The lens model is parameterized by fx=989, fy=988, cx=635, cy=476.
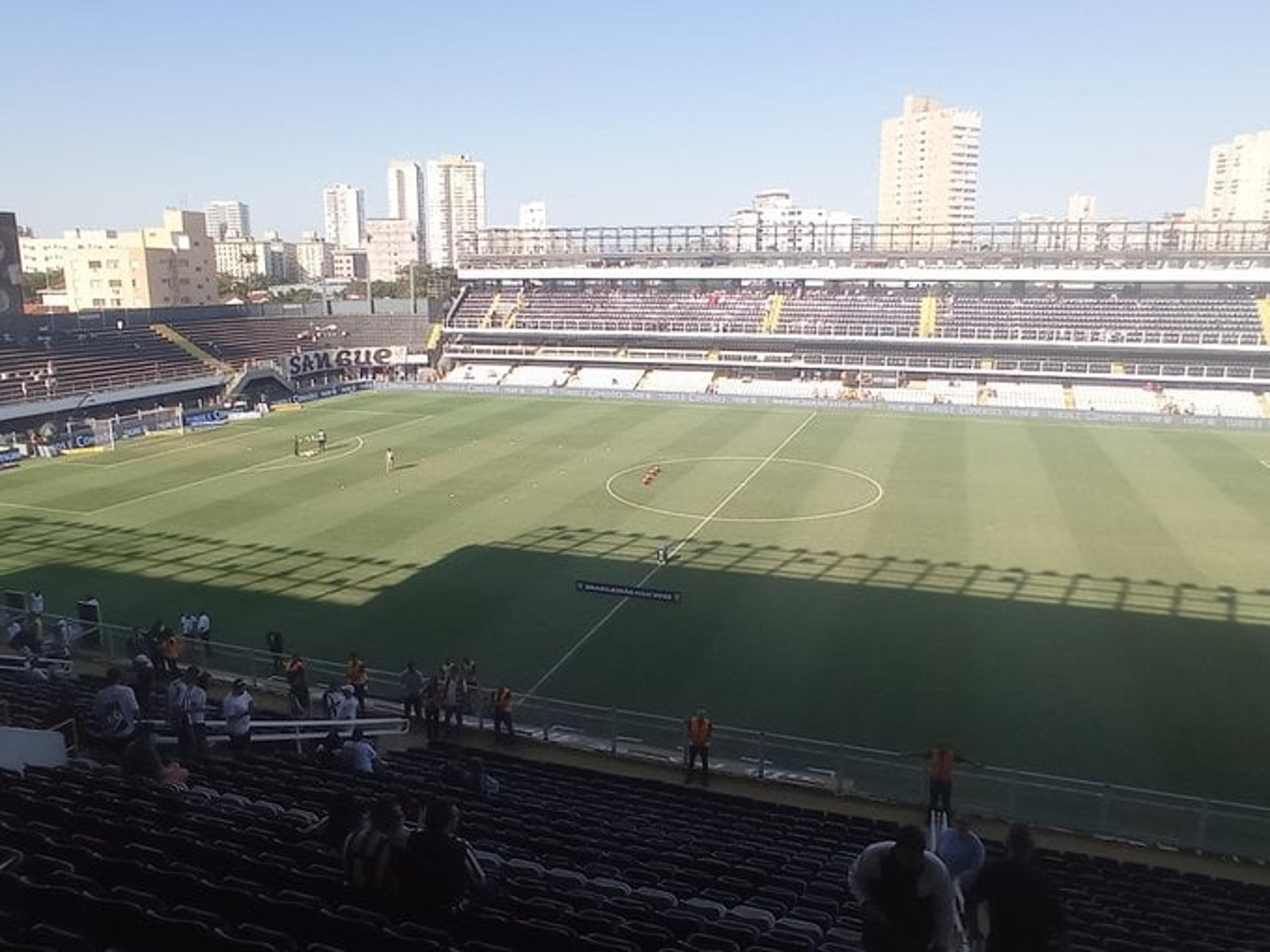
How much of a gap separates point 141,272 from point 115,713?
352 ft

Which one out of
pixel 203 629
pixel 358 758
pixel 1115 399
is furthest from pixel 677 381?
pixel 358 758

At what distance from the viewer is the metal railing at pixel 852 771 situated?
12906 mm

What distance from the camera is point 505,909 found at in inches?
242

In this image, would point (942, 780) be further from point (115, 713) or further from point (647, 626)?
point (115, 713)

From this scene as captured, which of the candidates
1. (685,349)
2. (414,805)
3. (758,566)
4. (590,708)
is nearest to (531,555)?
(758,566)

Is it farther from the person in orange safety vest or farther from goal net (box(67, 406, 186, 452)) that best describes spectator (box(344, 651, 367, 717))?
goal net (box(67, 406, 186, 452))

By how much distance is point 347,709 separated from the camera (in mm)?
15086

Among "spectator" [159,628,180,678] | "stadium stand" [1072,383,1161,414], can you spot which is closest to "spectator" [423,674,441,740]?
"spectator" [159,628,180,678]

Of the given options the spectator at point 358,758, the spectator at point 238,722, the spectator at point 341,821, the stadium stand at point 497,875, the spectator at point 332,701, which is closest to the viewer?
the stadium stand at point 497,875

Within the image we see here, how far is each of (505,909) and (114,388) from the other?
181 feet

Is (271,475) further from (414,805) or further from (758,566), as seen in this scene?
(414,805)

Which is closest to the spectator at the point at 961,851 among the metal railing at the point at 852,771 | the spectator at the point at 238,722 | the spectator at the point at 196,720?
the metal railing at the point at 852,771

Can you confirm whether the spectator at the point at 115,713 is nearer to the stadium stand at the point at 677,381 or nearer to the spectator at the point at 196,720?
the spectator at the point at 196,720

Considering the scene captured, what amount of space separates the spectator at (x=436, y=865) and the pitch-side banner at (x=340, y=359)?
6382 cm
